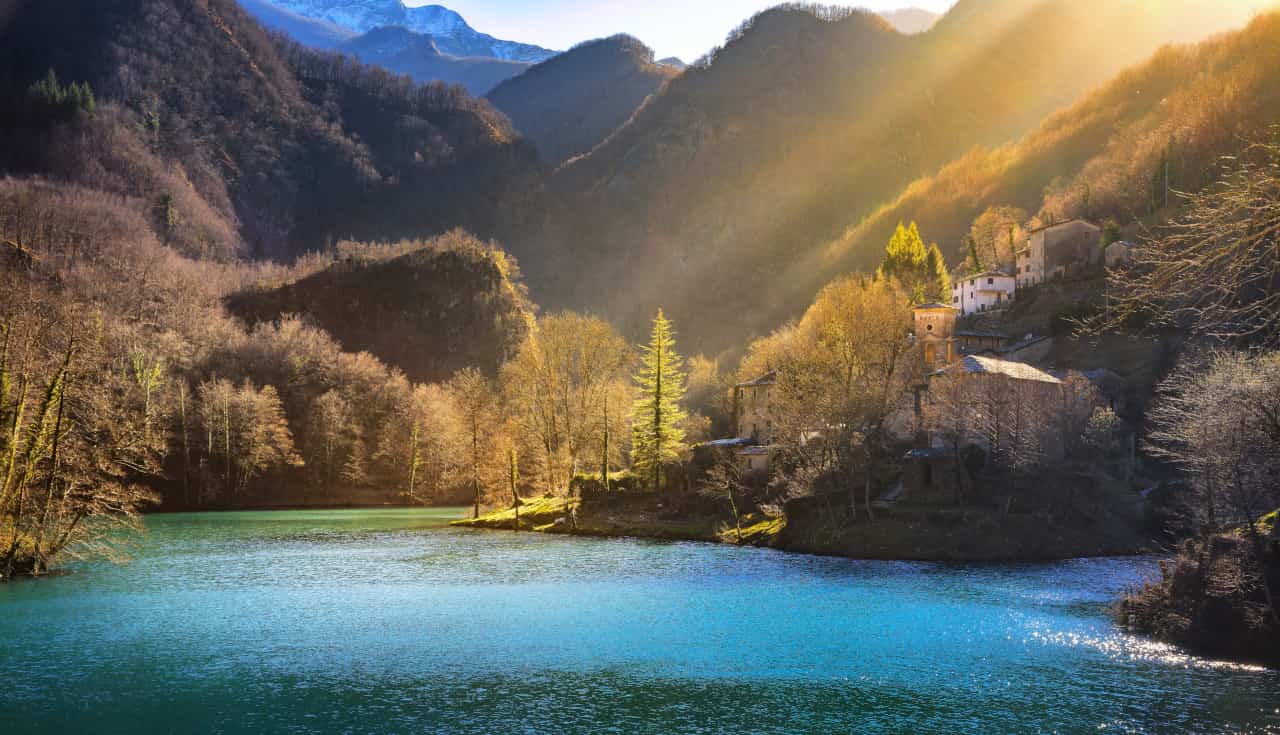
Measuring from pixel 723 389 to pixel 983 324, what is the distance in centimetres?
3073

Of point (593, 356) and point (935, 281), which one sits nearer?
point (593, 356)

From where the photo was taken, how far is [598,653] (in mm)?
28500

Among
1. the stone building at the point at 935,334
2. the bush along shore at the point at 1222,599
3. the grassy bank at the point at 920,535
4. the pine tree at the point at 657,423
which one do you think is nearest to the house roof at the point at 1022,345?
the stone building at the point at 935,334

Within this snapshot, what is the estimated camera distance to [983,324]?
300 ft

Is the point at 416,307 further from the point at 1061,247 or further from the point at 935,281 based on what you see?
the point at 1061,247

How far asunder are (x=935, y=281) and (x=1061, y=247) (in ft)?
46.4

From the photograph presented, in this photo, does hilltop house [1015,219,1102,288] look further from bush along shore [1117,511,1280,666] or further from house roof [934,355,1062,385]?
bush along shore [1117,511,1280,666]

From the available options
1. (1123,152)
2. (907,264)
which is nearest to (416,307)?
(907,264)

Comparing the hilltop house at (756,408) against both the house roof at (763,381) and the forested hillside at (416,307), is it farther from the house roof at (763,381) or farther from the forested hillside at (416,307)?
the forested hillside at (416,307)

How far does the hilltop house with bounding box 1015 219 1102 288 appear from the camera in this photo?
9819cm

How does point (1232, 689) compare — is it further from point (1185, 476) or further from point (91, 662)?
point (1185, 476)

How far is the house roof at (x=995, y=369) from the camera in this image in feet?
208

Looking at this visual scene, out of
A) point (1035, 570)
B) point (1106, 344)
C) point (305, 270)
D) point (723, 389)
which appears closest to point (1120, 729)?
point (1035, 570)

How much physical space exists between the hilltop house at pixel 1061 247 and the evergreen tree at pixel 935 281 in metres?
8.20
